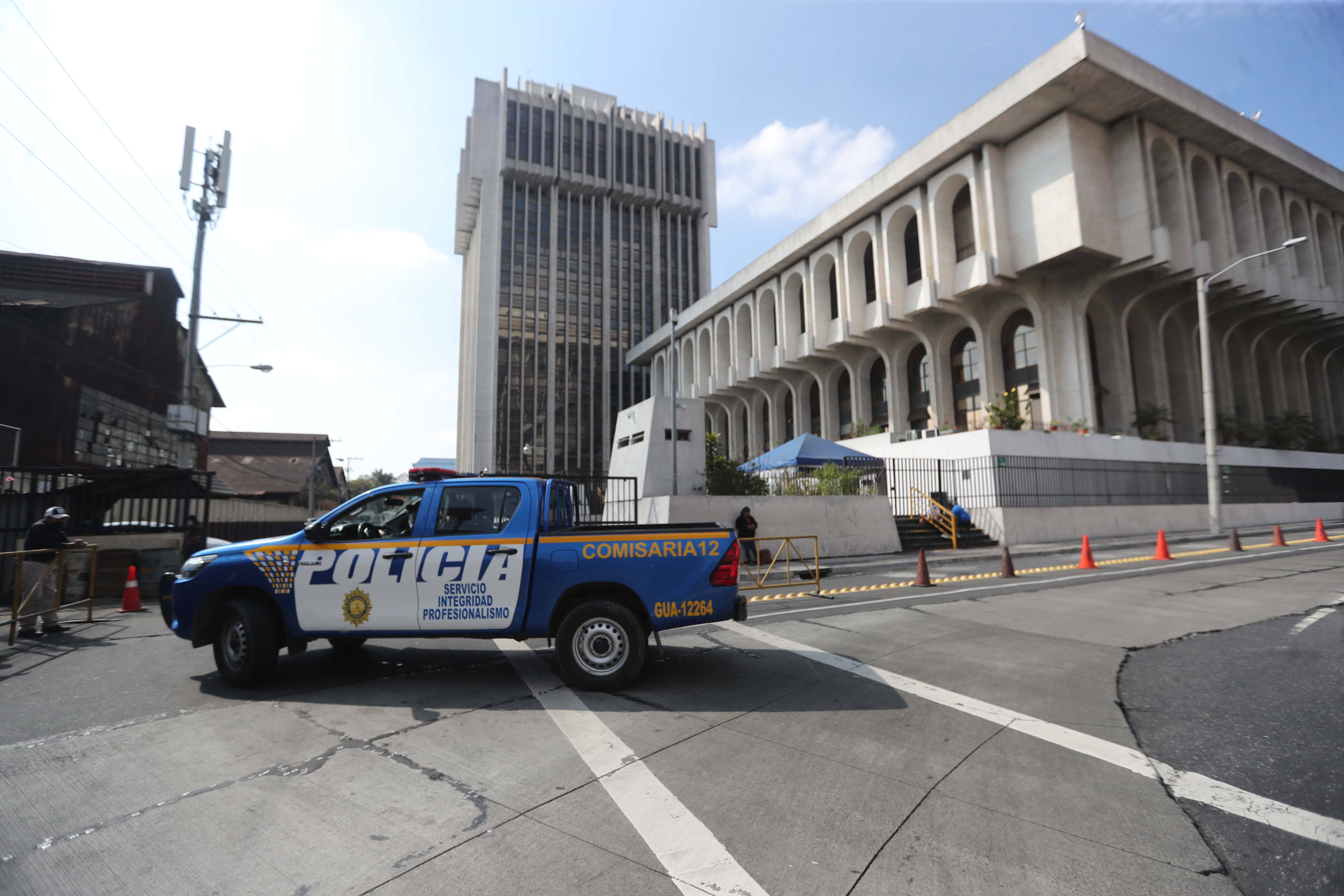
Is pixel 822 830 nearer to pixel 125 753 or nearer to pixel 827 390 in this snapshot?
pixel 125 753

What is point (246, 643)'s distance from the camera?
221 inches

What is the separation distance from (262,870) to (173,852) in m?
0.54

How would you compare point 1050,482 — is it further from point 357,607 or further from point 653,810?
point 653,810

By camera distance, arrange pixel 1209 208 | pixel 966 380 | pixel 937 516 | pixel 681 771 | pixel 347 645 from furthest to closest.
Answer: pixel 966 380 < pixel 1209 208 < pixel 937 516 < pixel 347 645 < pixel 681 771

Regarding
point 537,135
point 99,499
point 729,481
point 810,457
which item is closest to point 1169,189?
point 810,457

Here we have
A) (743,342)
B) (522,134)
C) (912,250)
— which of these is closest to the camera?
(912,250)

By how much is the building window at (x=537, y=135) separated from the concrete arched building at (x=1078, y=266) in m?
38.5

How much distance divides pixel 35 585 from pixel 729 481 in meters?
16.1

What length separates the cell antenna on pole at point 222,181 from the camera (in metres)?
21.0

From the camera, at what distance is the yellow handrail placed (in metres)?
21.5

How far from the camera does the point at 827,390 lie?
43750mm

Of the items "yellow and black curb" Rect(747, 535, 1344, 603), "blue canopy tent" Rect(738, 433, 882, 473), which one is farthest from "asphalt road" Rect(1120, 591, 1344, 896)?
"blue canopy tent" Rect(738, 433, 882, 473)

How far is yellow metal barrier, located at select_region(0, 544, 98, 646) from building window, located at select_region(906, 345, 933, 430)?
118 feet

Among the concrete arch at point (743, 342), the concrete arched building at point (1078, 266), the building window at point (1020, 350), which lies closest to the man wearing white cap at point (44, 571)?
the concrete arched building at point (1078, 266)
